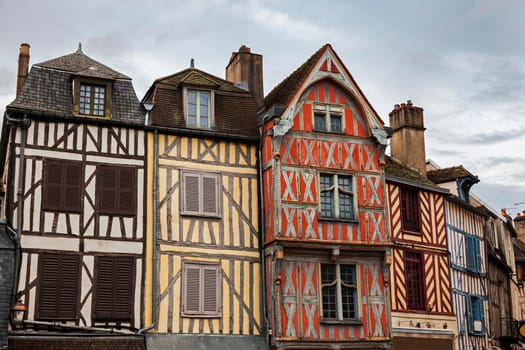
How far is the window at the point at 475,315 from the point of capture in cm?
2466

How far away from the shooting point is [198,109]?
2009cm

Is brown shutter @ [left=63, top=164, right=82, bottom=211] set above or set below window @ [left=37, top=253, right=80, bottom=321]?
above

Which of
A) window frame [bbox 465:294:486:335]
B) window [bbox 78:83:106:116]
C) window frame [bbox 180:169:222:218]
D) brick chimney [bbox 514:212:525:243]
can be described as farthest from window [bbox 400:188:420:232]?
brick chimney [bbox 514:212:525:243]

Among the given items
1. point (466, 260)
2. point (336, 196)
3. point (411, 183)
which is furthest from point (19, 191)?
point (466, 260)

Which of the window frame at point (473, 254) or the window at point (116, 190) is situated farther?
the window frame at point (473, 254)

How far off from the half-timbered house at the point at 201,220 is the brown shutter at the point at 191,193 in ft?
0.08

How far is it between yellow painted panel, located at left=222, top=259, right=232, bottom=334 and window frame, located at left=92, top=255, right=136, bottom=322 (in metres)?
2.22

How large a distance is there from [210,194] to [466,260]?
33.0 ft

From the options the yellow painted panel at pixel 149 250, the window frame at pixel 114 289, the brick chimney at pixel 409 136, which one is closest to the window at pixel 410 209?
the brick chimney at pixel 409 136

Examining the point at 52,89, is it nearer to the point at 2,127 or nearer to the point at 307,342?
the point at 2,127

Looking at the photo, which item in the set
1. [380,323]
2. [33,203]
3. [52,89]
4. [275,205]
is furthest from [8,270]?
[380,323]

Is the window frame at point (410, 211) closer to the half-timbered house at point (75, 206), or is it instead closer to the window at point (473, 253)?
the window at point (473, 253)

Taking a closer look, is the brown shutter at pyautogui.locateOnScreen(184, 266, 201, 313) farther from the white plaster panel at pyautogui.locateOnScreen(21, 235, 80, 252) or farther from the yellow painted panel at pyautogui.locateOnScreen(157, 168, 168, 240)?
the white plaster panel at pyautogui.locateOnScreen(21, 235, 80, 252)

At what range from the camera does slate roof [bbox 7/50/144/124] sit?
18141 mm
